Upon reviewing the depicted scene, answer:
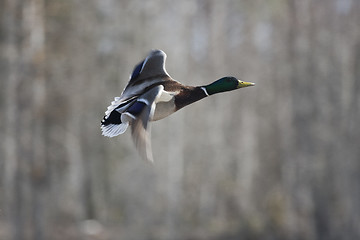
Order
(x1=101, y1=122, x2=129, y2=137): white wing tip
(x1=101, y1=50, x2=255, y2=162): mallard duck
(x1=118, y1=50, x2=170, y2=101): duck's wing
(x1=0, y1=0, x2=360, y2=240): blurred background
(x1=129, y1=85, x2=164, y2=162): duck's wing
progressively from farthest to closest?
(x1=0, y1=0, x2=360, y2=240): blurred background < (x1=118, y1=50, x2=170, y2=101): duck's wing < (x1=101, y1=122, x2=129, y2=137): white wing tip < (x1=101, y1=50, x2=255, y2=162): mallard duck < (x1=129, y1=85, x2=164, y2=162): duck's wing

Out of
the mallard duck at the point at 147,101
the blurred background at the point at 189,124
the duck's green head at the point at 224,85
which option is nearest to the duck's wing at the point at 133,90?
the mallard duck at the point at 147,101

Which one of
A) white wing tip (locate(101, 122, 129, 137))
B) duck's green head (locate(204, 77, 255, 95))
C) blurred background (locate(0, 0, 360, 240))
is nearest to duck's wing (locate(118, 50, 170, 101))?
white wing tip (locate(101, 122, 129, 137))

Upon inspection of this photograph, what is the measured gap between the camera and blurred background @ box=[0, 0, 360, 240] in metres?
12.5

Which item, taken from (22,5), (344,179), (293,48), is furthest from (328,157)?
(22,5)

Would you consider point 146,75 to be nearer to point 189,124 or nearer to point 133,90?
point 133,90

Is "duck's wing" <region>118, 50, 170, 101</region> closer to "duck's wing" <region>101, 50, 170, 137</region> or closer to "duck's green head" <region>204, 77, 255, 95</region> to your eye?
"duck's wing" <region>101, 50, 170, 137</region>

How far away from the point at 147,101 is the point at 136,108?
66 mm

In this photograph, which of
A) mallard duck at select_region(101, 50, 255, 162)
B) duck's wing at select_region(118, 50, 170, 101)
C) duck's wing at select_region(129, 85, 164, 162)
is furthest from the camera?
duck's wing at select_region(118, 50, 170, 101)

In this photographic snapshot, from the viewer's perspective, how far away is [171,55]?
50.0 feet

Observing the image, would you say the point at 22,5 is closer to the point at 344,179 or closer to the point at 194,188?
the point at 344,179

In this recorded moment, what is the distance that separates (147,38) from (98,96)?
3640mm

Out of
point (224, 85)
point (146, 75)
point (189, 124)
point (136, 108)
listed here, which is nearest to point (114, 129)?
point (136, 108)

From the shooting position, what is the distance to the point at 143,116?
218cm

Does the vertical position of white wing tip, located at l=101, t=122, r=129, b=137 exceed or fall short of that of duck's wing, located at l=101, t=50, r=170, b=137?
it falls short
